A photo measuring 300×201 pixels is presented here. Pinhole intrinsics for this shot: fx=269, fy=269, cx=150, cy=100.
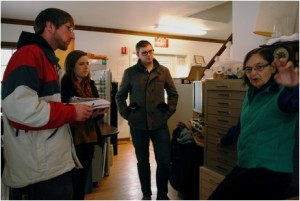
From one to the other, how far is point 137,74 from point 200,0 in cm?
184

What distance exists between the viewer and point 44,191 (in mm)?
1194

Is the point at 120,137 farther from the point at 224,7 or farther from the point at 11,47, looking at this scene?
the point at 224,7

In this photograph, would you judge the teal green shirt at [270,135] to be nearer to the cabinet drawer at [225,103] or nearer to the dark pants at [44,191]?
the cabinet drawer at [225,103]

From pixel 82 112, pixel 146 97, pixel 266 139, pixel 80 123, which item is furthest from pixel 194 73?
pixel 82 112

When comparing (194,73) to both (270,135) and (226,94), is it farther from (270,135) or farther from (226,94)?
(270,135)

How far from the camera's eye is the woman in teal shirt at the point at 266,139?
4.30 ft

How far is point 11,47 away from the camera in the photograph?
5.01 metres

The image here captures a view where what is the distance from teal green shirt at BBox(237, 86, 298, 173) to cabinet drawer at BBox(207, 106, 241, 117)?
1.97 ft

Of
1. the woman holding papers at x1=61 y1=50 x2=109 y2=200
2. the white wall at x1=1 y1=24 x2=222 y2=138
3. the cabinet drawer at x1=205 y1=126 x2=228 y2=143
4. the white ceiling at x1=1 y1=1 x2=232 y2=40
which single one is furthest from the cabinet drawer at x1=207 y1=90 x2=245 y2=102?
the white wall at x1=1 y1=24 x2=222 y2=138

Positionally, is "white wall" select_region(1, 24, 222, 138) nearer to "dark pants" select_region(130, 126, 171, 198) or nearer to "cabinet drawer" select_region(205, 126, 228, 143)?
"dark pants" select_region(130, 126, 171, 198)

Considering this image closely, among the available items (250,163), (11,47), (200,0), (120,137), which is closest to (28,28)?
(11,47)

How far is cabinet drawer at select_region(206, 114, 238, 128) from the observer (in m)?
2.08

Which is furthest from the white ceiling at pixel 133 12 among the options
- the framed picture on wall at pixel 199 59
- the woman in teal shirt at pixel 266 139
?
the woman in teal shirt at pixel 266 139

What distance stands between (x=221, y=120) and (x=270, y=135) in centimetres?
85
